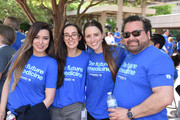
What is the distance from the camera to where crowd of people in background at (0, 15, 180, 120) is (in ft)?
6.50

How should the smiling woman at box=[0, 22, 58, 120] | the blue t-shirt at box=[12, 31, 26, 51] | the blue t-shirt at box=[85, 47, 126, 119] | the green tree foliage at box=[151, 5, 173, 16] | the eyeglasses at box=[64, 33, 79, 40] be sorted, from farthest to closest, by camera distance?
the green tree foliage at box=[151, 5, 173, 16] → the blue t-shirt at box=[12, 31, 26, 51] → the eyeglasses at box=[64, 33, 79, 40] → the blue t-shirt at box=[85, 47, 126, 119] → the smiling woman at box=[0, 22, 58, 120]

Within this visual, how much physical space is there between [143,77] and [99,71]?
2.58 ft

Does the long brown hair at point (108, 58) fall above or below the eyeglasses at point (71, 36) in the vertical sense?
below

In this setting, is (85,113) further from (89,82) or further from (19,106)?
(19,106)

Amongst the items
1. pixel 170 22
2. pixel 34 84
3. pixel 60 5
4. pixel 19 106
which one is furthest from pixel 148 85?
pixel 170 22

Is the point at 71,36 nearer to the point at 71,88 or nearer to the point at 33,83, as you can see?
the point at 71,88

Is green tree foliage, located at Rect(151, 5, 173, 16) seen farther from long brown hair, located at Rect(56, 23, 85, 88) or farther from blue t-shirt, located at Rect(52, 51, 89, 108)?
blue t-shirt, located at Rect(52, 51, 89, 108)

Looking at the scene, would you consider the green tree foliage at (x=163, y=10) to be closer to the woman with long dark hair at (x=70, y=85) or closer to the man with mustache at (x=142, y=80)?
the woman with long dark hair at (x=70, y=85)

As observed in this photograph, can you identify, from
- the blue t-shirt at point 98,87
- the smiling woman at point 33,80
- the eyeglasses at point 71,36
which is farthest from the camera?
the eyeglasses at point 71,36

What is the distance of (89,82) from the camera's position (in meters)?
2.78

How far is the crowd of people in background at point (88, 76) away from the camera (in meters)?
1.98

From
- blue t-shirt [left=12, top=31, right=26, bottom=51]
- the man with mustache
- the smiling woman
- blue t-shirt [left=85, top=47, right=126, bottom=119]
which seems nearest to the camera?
the man with mustache

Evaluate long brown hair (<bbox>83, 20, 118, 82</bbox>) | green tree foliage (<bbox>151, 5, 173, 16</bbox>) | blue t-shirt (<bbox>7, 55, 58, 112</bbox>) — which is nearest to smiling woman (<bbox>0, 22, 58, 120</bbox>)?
blue t-shirt (<bbox>7, 55, 58, 112</bbox>)

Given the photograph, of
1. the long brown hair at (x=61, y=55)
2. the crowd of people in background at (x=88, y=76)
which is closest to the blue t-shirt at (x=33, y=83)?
the crowd of people in background at (x=88, y=76)
